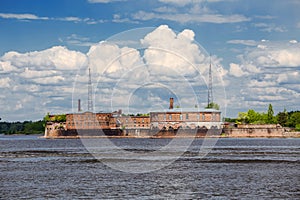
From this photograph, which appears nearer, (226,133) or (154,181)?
(154,181)

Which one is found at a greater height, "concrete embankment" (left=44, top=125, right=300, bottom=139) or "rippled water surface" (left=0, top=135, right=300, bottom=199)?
"concrete embankment" (left=44, top=125, right=300, bottom=139)

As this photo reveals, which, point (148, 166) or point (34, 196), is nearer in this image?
point (34, 196)

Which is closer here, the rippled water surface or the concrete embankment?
the rippled water surface

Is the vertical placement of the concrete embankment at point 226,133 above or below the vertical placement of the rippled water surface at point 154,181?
above

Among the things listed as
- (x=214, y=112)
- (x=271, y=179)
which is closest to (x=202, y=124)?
(x=214, y=112)

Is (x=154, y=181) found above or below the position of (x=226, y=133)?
below

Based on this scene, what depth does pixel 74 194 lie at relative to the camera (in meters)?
38.2

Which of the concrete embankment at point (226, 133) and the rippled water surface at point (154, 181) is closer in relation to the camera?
the rippled water surface at point (154, 181)

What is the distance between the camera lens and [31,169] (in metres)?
57.9

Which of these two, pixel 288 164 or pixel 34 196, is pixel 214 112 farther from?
pixel 34 196

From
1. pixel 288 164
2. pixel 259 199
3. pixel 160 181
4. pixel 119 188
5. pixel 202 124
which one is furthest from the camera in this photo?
pixel 202 124

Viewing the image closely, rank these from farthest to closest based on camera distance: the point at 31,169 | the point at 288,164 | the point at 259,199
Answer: the point at 288,164 < the point at 31,169 < the point at 259,199

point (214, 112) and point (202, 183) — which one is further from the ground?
point (214, 112)

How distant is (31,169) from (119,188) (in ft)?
62.2
